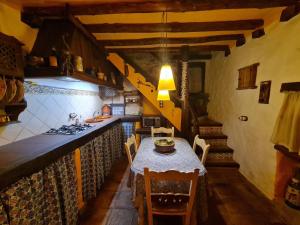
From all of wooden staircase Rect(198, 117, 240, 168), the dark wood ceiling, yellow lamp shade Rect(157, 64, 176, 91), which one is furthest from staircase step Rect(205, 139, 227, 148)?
yellow lamp shade Rect(157, 64, 176, 91)

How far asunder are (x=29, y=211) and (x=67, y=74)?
122cm

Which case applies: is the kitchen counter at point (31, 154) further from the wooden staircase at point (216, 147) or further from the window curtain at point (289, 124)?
the wooden staircase at point (216, 147)

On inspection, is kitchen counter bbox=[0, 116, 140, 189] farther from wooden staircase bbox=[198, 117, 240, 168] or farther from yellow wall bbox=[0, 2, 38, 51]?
wooden staircase bbox=[198, 117, 240, 168]

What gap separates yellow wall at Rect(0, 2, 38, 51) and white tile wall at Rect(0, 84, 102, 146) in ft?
1.94

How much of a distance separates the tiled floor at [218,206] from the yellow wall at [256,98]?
23 centimetres

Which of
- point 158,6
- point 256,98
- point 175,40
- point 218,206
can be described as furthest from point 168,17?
point 218,206

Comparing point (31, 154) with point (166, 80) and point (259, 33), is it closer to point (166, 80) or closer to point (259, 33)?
point (166, 80)

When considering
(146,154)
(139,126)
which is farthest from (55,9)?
(139,126)

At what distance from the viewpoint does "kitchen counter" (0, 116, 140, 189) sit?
1.18 m

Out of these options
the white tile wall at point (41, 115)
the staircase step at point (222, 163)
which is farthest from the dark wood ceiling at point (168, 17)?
the staircase step at point (222, 163)

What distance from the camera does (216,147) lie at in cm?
372

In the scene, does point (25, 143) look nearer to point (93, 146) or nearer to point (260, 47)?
point (93, 146)

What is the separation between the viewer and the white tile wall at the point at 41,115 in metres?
1.80

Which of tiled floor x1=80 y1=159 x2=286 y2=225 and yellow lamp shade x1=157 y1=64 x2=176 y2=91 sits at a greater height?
yellow lamp shade x1=157 y1=64 x2=176 y2=91
